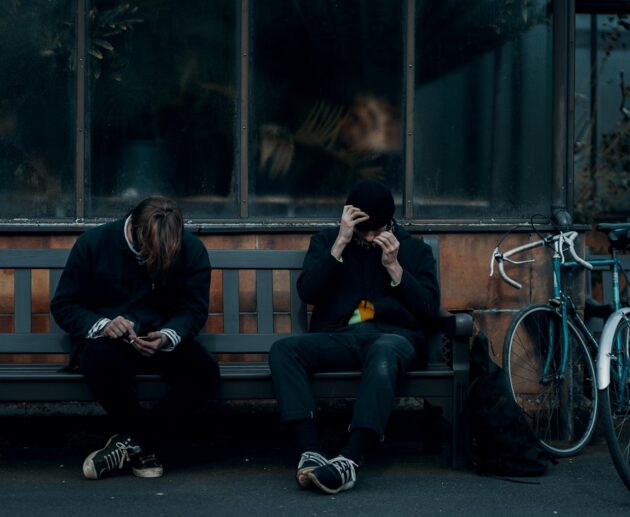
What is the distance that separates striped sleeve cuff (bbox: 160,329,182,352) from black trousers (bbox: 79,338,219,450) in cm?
6

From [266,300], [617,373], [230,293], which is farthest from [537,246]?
[230,293]

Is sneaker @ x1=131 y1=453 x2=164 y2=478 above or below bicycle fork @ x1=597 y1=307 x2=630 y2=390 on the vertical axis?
below

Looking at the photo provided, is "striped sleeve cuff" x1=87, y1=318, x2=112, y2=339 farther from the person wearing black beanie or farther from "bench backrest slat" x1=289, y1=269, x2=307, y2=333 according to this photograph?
"bench backrest slat" x1=289, y1=269, x2=307, y2=333

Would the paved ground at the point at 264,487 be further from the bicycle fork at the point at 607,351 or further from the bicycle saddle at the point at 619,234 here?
the bicycle saddle at the point at 619,234

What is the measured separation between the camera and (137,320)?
227 inches

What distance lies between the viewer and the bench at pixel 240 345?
5.70 metres

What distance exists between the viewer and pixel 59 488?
18.2 feet

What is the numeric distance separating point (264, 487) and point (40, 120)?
109 inches

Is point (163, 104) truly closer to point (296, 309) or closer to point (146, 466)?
point (296, 309)

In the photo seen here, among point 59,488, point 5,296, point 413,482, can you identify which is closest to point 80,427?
point 5,296

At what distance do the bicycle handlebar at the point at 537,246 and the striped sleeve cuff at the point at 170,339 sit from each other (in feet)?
6.98

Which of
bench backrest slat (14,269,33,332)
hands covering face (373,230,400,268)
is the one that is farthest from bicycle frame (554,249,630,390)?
bench backrest slat (14,269,33,332)

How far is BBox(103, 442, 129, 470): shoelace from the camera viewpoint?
5641 mm

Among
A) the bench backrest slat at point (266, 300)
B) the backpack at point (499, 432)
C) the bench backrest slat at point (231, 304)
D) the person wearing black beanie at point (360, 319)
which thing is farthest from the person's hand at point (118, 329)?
the backpack at point (499, 432)
